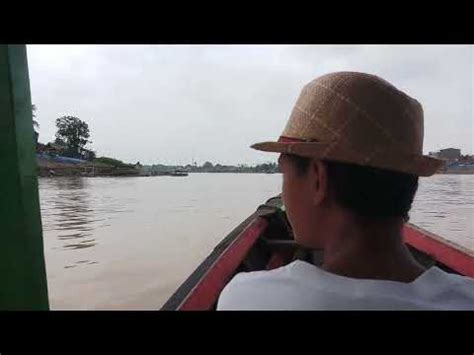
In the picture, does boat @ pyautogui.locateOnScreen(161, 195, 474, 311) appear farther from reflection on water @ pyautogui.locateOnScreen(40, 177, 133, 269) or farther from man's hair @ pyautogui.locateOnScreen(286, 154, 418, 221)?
reflection on water @ pyautogui.locateOnScreen(40, 177, 133, 269)

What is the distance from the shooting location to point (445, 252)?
3.37 meters

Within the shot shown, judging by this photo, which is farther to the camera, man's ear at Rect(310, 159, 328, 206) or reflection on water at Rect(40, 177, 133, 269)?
reflection on water at Rect(40, 177, 133, 269)

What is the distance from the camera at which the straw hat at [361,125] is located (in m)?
0.79

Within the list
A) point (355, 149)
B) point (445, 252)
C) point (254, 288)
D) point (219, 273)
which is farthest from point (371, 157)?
point (445, 252)

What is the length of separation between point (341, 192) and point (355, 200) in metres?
0.03

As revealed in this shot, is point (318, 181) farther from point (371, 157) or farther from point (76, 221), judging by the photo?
point (76, 221)

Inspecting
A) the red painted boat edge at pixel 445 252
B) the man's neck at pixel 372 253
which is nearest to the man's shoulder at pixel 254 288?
the man's neck at pixel 372 253

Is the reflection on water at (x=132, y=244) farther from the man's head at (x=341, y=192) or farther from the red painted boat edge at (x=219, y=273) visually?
the man's head at (x=341, y=192)

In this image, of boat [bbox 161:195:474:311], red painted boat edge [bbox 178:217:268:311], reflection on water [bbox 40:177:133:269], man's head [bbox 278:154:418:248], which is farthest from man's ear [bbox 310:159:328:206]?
reflection on water [bbox 40:177:133:269]

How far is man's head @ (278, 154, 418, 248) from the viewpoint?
82 cm

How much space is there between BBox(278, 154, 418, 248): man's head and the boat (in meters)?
0.20
